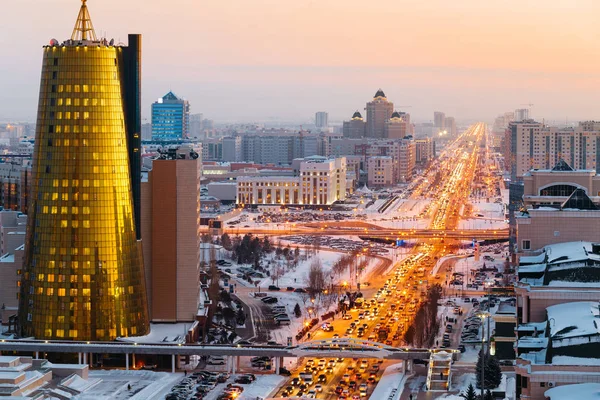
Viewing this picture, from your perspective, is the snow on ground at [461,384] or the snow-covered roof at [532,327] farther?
the snow on ground at [461,384]

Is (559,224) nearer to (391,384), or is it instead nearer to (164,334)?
(391,384)

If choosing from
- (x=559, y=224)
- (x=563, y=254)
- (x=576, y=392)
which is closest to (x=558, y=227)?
(x=559, y=224)

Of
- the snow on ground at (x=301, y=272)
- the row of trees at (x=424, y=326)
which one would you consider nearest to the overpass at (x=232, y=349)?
the row of trees at (x=424, y=326)

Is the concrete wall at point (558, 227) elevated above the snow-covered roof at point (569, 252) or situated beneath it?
elevated above

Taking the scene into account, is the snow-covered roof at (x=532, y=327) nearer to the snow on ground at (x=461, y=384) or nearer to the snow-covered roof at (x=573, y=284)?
the snow-covered roof at (x=573, y=284)

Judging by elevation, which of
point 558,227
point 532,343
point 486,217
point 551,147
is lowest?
point 486,217

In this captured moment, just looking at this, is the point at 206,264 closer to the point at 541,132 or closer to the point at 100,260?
the point at 100,260
